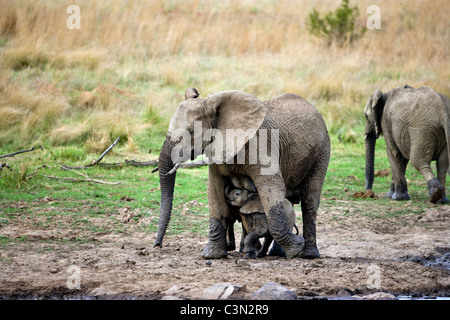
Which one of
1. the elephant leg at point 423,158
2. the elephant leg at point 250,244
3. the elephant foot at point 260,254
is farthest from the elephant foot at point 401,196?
the elephant leg at point 250,244

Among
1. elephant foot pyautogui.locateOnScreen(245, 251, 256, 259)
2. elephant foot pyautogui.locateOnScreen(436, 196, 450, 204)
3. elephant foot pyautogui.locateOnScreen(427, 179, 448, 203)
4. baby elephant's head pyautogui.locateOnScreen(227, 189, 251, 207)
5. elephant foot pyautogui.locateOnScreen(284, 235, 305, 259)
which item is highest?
baby elephant's head pyautogui.locateOnScreen(227, 189, 251, 207)

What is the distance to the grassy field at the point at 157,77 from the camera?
10.1 meters

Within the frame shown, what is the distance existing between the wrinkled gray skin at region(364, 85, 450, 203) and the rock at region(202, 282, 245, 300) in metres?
5.26

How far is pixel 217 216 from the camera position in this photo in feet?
22.2

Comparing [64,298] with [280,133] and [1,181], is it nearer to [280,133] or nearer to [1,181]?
[280,133]

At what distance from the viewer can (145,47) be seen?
18.6 metres

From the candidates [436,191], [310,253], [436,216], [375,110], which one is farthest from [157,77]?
[310,253]

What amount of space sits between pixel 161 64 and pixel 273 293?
12750 millimetres

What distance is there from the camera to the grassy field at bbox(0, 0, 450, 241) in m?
10.1

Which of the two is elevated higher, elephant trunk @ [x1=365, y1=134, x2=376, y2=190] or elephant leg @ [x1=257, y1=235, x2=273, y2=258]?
elephant trunk @ [x1=365, y1=134, x2=376, y2=190]

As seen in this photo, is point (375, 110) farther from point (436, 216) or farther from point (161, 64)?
point (161, 64)

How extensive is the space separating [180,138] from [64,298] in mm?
1722

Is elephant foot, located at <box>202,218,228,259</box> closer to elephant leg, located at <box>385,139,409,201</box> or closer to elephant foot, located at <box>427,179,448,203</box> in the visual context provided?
elephant foot, located at <box>427,179,448,203</box>

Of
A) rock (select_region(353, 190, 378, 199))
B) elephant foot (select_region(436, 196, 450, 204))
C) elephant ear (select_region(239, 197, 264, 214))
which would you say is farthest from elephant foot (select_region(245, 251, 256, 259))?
elephant foot (select_region(436, 196, 450, 204))
